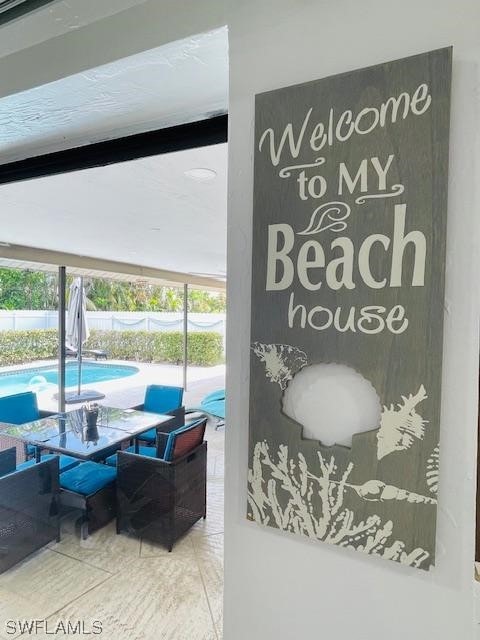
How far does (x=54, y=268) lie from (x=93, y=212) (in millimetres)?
2536

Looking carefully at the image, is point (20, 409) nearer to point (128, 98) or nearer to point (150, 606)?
point (150, 606)

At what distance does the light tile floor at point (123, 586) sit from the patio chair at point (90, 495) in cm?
8

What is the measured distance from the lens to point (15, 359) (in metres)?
4.66

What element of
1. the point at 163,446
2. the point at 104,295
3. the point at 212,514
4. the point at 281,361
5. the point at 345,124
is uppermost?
the point at 345,124

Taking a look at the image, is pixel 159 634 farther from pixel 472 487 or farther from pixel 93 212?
pixel 93 212

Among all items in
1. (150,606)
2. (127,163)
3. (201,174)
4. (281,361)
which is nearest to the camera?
(281,361)

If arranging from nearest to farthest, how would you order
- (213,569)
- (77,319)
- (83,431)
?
1. (213,569)
2. (83,431)
3. (77,319)

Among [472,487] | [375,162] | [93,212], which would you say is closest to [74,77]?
[375,162]

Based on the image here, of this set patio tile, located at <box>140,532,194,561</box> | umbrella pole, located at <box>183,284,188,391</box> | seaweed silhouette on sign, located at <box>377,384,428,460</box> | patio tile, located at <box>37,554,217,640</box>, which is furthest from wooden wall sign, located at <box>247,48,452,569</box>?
umbrella pole, located at <box>183,284,188,391</box>

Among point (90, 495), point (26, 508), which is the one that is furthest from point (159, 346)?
point (26, 508)

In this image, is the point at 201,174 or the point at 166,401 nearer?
the point at 201,174

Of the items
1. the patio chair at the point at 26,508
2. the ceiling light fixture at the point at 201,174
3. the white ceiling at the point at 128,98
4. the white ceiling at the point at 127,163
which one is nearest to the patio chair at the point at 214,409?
the white ceiling at the point at 127,163

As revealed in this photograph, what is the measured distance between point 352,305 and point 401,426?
0.22 meters

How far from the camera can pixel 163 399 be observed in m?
3.94
